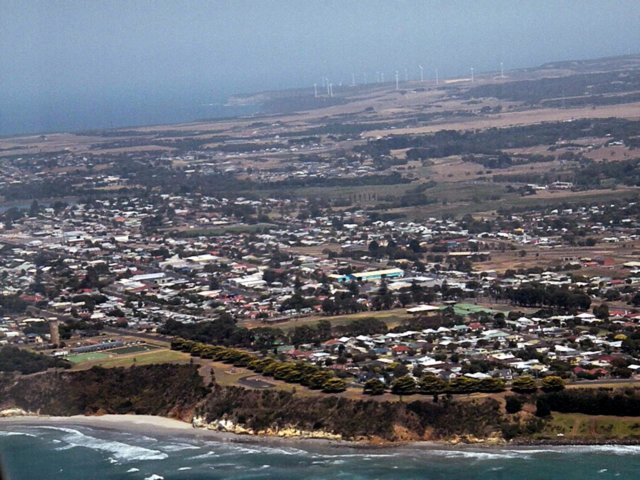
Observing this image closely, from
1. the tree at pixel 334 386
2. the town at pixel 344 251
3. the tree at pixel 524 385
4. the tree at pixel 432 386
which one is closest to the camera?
the tree at pixel 524 385

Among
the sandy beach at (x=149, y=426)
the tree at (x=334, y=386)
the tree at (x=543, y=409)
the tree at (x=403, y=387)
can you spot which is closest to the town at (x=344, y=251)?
the tree at (x=334, y=386)

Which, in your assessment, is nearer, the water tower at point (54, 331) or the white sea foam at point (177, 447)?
Answer: the white sea foam at point (177, 447)

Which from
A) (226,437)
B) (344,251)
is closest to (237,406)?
(226,437)

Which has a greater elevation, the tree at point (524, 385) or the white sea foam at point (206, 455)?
the tree at point (524, 385)

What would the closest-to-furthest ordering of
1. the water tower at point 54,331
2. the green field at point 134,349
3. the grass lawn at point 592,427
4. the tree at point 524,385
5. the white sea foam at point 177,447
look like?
the grass lawn at point 592,427
the white sea foam at point 177,447
the tree at point 524,385
the green field at point 134,349
the water tower at point 54,331

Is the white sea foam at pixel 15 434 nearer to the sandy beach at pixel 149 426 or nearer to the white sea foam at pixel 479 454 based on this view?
the sandy beach at pixel 149 426

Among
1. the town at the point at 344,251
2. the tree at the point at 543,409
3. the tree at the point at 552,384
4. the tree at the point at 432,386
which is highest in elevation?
the tree at the point at 552,384

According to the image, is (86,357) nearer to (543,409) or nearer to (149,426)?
(149,426)

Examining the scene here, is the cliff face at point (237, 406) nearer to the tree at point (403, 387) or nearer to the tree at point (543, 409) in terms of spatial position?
the tree at point (403, 387)
